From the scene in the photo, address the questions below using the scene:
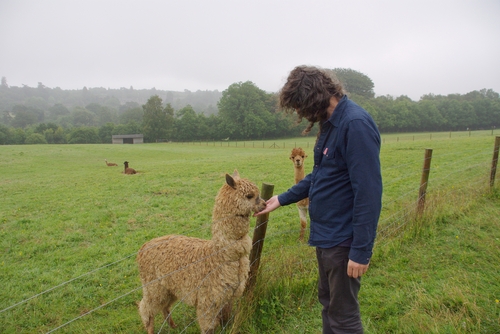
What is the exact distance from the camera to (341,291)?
2346mm

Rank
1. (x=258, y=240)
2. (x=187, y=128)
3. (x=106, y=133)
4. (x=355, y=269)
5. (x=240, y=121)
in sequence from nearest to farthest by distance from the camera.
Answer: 1. (x=355, y=269)
2. (x=258, y=240)
3. (x=187, y=128)
4. (x=240, y=121)
5. (x=106, y=133)

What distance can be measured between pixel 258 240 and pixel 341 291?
1.28 metres

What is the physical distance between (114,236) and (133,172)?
11.4 meters

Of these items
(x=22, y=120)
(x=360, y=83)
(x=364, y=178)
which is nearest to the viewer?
(x=364, y=178)

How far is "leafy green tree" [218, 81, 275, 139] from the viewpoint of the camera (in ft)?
239

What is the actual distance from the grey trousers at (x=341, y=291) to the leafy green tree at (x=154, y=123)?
7569 centimetres

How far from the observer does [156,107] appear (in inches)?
2936

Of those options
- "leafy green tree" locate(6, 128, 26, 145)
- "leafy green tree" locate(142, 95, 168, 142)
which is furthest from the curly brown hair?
"leafy green tree" locate(6, 128, 26, 145)

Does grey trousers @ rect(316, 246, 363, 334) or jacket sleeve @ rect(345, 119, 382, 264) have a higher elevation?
jacket sleeve @ rect(345, 119, 382, 264)

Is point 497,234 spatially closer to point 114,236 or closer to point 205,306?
point 205,306

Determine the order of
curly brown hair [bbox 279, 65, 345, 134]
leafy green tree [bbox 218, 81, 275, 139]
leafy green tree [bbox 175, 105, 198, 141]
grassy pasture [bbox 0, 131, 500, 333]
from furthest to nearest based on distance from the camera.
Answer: leafy green tree [bbox 175, 105, 198, 141], leafy green tree [bbox 218, 81, 275, 139], grassy pasture [bbox 0, 131, 500, 333], curly brown hair [bbox 279, 65, 345, 134]

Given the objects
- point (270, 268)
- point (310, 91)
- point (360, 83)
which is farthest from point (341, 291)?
point (360, 83)

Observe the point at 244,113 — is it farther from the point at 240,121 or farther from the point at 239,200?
the point at 239,200

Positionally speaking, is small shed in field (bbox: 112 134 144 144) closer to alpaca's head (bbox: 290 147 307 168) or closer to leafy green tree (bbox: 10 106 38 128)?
leafy green tree (bbox: 10 106 38 128)
